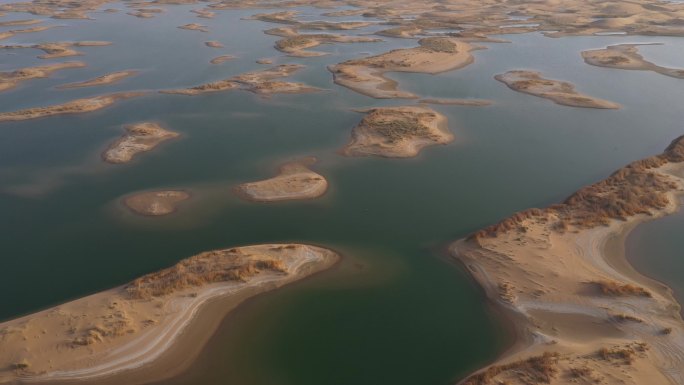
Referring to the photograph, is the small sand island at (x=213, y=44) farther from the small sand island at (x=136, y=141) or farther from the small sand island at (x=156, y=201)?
the small sand island at (x=156, y=201)

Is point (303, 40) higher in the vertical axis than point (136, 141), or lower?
higher

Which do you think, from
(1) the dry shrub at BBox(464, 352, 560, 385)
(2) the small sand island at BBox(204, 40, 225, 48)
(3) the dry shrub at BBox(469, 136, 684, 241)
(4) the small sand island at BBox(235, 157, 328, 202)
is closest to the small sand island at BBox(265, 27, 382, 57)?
(2) the small sand island at BBox(204, 40, 225, 48)

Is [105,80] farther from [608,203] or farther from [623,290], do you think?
[623,290]

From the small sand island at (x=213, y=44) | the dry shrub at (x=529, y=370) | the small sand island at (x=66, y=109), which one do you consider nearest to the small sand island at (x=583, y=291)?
the dry shrub at (x=529, y=370)

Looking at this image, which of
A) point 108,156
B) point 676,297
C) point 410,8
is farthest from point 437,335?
point 410,8

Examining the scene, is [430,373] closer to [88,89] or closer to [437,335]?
[437,335]

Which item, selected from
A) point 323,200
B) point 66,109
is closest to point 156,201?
point 323,200
